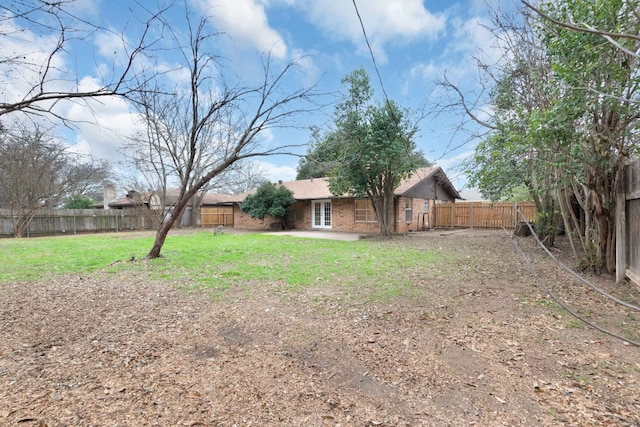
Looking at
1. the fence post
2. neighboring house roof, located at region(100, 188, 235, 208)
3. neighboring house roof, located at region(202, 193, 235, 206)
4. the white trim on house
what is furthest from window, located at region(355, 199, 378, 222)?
neighboring house roof, located at region(202, 193, 235, 206)

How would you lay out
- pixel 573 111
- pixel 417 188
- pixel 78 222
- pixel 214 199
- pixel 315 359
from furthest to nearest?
pixel 214 199, pixel 78 222, pixel 417 188, pixel 573 111, pixel 315 359

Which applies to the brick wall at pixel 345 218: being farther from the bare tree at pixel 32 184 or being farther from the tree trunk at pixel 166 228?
the tree trunk at pixel 166 228

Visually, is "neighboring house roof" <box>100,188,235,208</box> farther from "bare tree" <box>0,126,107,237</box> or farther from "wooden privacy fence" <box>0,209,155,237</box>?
"bare tree" <box>0,126,107,237</box>

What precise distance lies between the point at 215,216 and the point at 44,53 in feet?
75.8

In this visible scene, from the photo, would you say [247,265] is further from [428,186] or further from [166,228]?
[428,186]

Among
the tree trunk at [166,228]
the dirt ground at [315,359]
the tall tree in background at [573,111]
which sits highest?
the tall tree in background at [573,111]

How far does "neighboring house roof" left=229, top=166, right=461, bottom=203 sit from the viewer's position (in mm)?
17281

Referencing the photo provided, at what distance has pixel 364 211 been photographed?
688 inches

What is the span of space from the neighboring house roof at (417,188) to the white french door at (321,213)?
2.00 ft

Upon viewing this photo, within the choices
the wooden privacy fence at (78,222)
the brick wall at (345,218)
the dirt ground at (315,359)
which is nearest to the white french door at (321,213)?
the brick wall at (345,218)

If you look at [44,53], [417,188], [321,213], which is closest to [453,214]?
[417,188]

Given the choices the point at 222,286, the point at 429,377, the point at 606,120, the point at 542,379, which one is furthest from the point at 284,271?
the point at 606,120

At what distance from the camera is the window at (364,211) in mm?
17147

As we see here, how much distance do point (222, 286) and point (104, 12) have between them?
4195 mm
